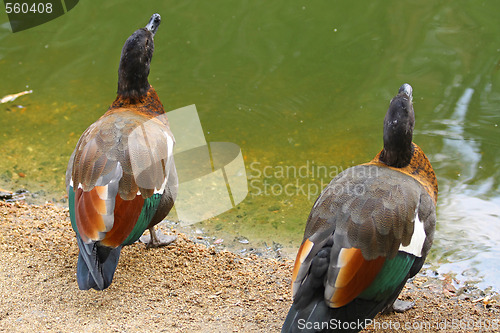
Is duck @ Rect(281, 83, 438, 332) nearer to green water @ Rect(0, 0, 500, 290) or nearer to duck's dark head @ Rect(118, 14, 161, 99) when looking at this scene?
green water @ Rect(0, 0, 500, 290)

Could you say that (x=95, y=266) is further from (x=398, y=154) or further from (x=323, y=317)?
(x=398, y=154)

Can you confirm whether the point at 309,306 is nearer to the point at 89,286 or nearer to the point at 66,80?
the point at 89,286

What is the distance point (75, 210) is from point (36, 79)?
12.2ft

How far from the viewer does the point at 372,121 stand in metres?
6.14

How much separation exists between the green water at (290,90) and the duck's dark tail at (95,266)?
4.33ft

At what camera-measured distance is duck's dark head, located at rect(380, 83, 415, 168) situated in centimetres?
395

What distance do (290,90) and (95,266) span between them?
3.57 m

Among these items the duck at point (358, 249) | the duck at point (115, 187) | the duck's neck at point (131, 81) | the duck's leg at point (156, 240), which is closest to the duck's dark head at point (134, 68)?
the duck's neck at point (131, 81)

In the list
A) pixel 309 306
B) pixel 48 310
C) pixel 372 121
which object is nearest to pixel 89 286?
pixel 48 310

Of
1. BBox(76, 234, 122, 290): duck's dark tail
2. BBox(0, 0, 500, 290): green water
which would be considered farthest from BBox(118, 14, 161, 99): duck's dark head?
BBox(76, 234, 122, 290): duck's dark tail

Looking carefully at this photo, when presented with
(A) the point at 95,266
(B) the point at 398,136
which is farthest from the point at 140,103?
(B) the point at 398,136

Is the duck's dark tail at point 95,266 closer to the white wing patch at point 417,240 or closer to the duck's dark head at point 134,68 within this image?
the duck's dark head at point 134,68

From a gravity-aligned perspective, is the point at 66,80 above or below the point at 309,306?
above

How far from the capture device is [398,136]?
12.9ft
